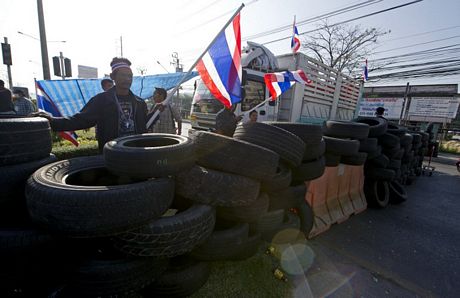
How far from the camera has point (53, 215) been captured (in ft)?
4.90

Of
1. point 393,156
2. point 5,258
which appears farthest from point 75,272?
point 393,156

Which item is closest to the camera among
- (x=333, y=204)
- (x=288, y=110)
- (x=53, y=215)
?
(x=53, y=215)

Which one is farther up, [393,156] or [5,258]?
[393,156]

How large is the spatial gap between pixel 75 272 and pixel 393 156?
593 cm

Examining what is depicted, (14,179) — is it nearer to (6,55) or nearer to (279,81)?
(279,81)

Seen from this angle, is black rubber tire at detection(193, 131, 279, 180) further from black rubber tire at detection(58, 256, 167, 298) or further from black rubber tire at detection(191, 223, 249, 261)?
black rubber tire at detection(58, 256, 167, 298)

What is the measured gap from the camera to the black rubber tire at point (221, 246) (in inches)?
84.5

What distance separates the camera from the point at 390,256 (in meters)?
3.11

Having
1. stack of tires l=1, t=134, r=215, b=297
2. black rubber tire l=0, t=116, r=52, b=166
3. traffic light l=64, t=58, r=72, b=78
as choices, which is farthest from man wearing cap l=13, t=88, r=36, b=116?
stack of tires l=1, t=134, r=215, b=297

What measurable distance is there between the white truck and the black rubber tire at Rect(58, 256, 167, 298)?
18.1ft

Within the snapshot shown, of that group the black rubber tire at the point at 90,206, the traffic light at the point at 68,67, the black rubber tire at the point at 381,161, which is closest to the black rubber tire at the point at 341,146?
the black rubber tire at the point at 381,161

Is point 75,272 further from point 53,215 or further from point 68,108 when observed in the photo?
point 68,108

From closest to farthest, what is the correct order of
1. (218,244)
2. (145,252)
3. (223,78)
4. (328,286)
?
(145,252)
(218,244)
(328,286)
(223,78)

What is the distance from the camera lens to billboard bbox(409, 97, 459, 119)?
21.9 m
